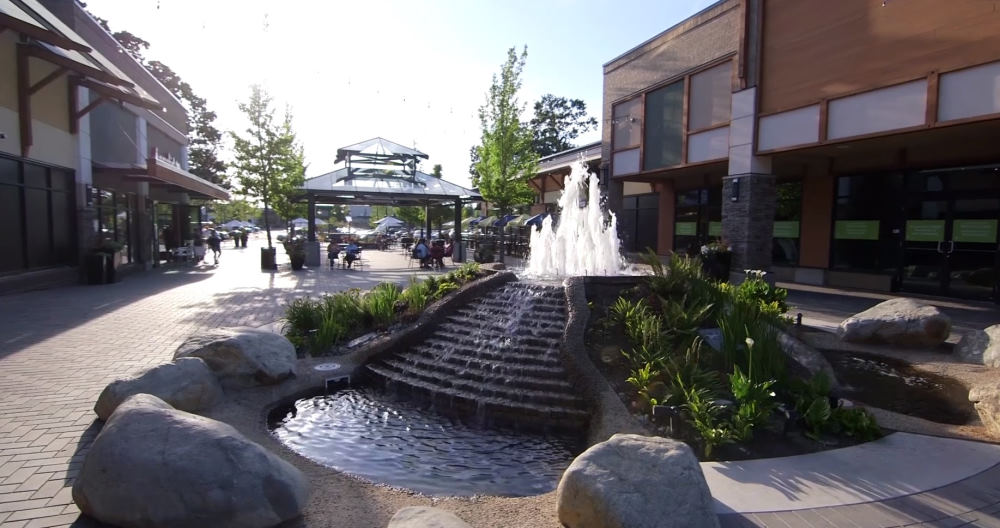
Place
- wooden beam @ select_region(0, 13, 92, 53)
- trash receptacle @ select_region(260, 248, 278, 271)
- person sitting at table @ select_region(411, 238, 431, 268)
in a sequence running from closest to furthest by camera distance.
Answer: wooden beam @ select_region(0, 13, 92, 53), trash receptacle @ select_region(260, 248, 278, 271), person sitting at table @ select_region(411, 238, 431, 268)

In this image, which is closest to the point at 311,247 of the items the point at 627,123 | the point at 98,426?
the point at 627,123

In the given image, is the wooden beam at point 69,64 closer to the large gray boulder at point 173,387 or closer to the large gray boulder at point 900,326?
the large gray boulder at point 173,387

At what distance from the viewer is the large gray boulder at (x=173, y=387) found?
4957 millimetres

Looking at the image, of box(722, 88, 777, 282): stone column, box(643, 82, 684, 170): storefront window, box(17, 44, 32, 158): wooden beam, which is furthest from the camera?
box(643, 82, 684, 170): storefront window

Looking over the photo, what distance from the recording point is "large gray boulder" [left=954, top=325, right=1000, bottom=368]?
6.64m

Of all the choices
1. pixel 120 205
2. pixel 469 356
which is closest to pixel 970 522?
pixel 469 356

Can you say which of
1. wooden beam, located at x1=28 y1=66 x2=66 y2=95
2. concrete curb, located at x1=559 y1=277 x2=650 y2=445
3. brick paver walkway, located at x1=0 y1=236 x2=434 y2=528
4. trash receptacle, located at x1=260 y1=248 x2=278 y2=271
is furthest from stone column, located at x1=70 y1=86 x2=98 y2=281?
concrete curb, located at x1=559 y1=277 x2=650 y2=445

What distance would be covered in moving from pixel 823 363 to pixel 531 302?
376 centimetres

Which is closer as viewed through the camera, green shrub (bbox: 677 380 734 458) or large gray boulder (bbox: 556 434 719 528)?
large gray boulder (bbox: 556 434 719 528)

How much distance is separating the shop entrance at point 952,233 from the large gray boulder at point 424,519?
47.1ft

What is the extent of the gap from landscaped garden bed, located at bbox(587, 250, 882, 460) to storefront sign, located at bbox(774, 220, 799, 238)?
987cm

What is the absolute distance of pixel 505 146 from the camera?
21.1 metres

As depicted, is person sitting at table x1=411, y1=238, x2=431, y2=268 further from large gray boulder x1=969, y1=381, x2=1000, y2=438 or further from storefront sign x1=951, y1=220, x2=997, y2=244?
large gray boulder x1=969, y1=381, x2=1000, y2=438

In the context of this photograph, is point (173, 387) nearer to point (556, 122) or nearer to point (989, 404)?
point (989, 404)
